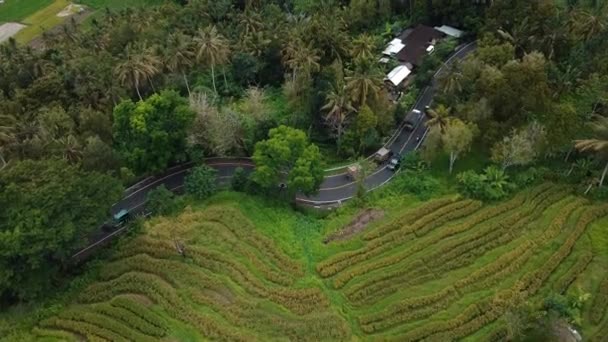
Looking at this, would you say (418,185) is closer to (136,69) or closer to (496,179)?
(496,179)

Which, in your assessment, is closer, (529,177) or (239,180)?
(529,177)

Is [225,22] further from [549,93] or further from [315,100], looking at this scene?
[549,93]

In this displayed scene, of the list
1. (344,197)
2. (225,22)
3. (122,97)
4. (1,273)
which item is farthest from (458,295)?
(225,22)

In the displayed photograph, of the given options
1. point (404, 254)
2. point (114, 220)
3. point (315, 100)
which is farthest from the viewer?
point (315, 100)

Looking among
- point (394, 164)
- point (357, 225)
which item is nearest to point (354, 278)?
point (357, 225)

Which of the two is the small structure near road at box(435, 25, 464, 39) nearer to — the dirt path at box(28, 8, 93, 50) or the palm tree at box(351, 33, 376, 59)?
the palm tree at box(351, 33, 376, 59)

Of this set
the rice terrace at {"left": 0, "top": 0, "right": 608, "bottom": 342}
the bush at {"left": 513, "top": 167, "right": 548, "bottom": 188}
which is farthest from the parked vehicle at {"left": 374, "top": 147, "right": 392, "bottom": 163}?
the bush at {"left": 513, "top": 167, "right": 548, "bottom": 188}

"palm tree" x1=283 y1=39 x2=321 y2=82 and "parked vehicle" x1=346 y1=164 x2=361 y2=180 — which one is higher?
"palm tree" x1=283 y1=39 x2=321 y2=82
